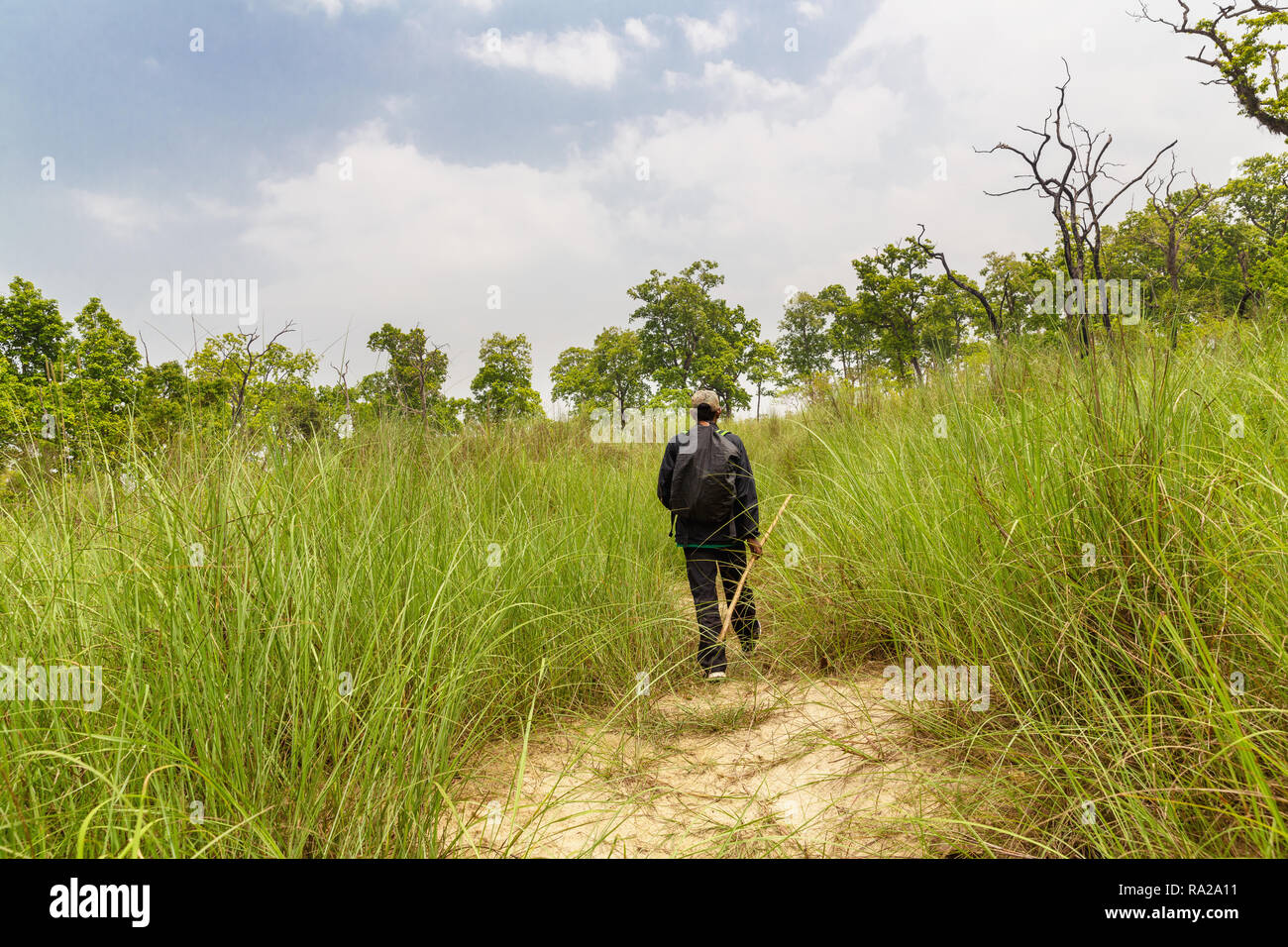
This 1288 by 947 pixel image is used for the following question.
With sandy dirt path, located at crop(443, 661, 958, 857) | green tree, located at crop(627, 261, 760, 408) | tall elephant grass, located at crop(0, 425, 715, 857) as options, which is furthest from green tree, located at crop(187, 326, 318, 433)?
green tree, located at crop(627, 261, 760, 408)

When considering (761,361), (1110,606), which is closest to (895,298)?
(761,361)

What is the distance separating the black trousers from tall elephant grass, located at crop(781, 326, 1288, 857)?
819mm

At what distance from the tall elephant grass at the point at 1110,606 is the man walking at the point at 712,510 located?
1.16 metres

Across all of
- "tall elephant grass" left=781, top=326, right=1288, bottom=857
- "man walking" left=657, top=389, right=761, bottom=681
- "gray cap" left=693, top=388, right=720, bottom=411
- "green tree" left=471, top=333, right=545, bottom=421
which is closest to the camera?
"tall elephant grass" left=781, top=326, right=1288, bottom=857

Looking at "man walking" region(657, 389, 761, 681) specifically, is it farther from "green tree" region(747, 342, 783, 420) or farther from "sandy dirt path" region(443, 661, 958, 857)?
"green tree" region(747, 342, 783, 420)

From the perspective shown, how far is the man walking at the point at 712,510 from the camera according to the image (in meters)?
4.61

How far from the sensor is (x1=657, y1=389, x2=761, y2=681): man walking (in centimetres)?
461

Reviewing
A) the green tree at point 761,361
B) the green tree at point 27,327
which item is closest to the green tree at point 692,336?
the green tree at point 761,361

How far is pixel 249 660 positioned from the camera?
74.2 inches

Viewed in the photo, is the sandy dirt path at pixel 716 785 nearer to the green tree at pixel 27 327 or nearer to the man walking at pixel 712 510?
the man walking at pixel 712 510

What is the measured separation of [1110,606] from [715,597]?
9.05ft

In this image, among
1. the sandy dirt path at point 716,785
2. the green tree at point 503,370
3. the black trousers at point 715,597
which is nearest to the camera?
the sandy dirt path at point 716,785

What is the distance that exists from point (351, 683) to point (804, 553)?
3.29 m
